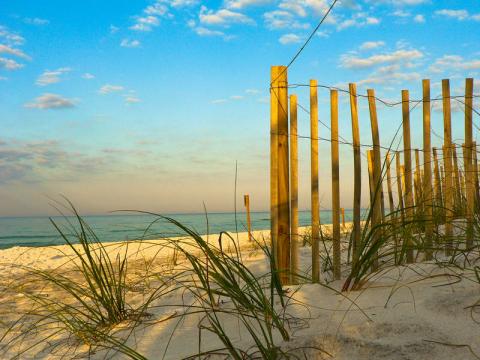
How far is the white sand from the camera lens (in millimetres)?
1661

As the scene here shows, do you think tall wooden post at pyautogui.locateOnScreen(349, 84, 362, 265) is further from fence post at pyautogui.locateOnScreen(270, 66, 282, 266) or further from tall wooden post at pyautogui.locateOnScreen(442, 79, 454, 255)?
tall wooden post at pyautogui.locateOnScreen(442, 79, 454, 255)

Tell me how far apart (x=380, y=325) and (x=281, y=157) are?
1537mm

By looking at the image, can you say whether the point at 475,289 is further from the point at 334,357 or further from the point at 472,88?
the point at 472,88

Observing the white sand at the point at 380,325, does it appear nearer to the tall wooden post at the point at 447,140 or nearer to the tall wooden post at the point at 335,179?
the tall wooden post at the point at 335,179

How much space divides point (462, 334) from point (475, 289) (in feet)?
1.87

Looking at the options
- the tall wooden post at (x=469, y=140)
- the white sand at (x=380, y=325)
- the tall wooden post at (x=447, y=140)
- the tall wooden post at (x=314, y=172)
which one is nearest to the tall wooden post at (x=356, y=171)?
the tall wooden post at (x=314, y=172)

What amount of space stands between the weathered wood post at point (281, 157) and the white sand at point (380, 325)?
35cm

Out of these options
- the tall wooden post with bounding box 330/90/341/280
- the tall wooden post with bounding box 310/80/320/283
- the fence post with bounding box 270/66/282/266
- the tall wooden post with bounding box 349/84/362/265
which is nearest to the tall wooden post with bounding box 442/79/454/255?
the tall wooden post with bounding box 349/84/362/265

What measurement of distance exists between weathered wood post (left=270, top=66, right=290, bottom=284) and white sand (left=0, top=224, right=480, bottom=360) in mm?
349

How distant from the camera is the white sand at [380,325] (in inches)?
65.4

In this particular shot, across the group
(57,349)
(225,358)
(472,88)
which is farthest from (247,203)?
(225,358)

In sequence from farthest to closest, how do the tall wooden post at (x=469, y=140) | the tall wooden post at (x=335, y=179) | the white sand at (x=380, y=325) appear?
the tall wooden post at (x=469, y=140)
the tall wooden post at (x=335, y=179)
the white sand at (x=380, y=325)

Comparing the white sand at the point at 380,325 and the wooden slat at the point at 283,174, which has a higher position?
the wooden slat at the point at 283,174

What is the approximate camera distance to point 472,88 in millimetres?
3666
